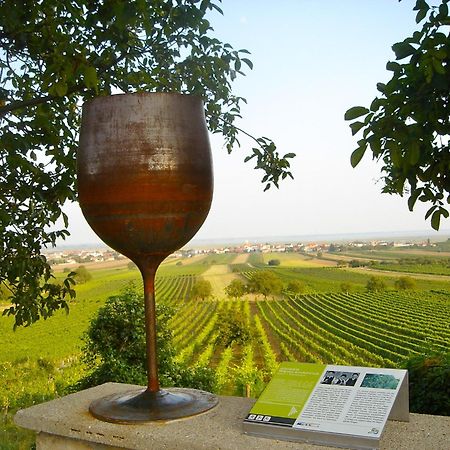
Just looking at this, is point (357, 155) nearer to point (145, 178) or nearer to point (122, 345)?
point (145, 178)

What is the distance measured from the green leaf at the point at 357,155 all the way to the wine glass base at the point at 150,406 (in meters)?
1.02

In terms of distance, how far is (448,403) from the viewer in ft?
14.5

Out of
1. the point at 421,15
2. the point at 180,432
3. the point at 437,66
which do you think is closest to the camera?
the point at 180,432

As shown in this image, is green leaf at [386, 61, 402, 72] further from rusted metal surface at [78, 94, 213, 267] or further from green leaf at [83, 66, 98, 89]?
green leaf at [83, 66, 98, 89]

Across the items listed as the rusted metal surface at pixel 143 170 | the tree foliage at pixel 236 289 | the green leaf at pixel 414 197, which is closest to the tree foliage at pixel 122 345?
the green leaf at pixel 414 197

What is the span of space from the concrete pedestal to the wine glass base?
1.1 inches

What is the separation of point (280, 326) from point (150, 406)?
32.7 metres

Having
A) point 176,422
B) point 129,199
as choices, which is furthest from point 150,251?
point 176,422

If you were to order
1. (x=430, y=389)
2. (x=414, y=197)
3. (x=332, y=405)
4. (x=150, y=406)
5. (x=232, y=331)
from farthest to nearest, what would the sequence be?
(x=232, y=331)
(x=430, y=389)
(x=414, y=197)
(x=150, y=406)
(x=332, y=405)

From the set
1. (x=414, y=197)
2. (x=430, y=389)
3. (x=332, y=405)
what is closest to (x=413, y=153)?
(x=414, y=197)

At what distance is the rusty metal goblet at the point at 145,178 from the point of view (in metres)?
2.01

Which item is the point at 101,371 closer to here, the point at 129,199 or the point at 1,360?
the point at 129,199

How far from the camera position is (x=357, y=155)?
7.06ft

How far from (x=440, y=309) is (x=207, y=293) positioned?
488 inches
